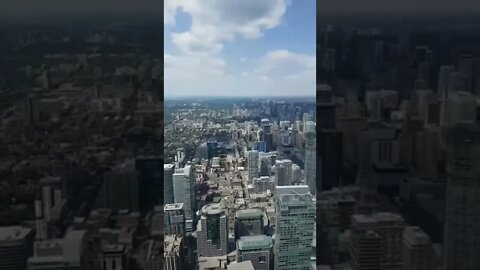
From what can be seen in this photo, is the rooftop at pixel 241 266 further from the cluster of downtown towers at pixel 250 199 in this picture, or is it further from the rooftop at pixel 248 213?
the rooftop at pixel 248 213


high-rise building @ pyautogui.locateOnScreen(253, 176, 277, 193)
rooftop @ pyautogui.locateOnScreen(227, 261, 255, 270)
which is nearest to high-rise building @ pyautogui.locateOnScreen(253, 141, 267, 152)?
high-rise building @ pyautogui.locateOnScreen(253, 176, 277, 193)

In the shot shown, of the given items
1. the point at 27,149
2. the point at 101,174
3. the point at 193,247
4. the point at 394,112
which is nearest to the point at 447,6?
the point at 394,112

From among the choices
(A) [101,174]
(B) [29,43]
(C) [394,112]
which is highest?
(B) [29,43]

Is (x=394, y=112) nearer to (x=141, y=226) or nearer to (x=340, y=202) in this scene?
(x=340, y=202)

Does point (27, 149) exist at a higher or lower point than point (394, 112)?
lower

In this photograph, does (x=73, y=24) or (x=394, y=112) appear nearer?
(x=73, y=24)

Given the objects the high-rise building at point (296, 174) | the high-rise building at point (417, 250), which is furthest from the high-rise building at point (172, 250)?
the high-rise building at point (417, 250)
